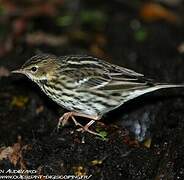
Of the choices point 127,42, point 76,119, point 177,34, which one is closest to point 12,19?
point 127,42

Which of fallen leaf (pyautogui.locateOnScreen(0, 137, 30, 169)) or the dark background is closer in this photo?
the dark background

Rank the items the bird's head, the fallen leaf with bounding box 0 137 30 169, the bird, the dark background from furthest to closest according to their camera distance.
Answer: the bird's head → the bird → the fallen leaf with bounding box 0 137 30 169 → the dark background

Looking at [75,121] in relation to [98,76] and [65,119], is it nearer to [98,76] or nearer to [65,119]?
[65,119]

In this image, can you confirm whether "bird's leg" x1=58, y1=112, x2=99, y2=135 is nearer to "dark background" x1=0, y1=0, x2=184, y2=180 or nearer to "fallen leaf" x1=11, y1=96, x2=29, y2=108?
"dark background" x1=0, y1=0, x2=184, y2=180

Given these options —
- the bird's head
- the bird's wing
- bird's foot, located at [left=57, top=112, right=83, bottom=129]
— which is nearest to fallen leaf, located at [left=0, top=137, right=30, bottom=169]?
bird's foot, located at [left=57, top=112, right=83, bottom=129]

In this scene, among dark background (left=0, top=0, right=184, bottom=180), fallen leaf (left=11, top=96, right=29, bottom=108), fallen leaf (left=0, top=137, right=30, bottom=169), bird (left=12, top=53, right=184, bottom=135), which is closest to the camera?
dark background (left=0, top=0, right=184, bottom=180)
